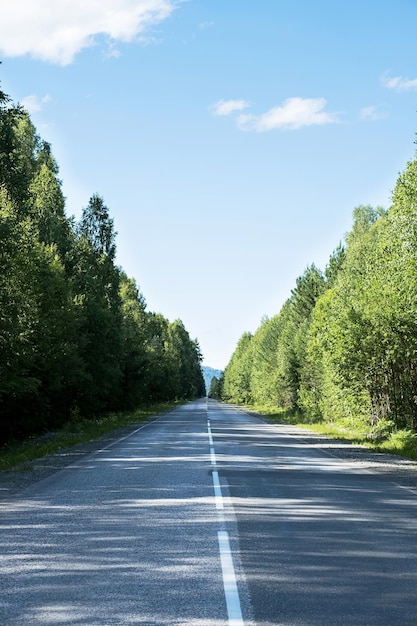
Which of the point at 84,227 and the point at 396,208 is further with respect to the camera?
the point at 84,227

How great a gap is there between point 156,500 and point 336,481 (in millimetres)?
4412

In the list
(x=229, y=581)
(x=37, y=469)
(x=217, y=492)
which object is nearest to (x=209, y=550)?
(x=229, y=581)

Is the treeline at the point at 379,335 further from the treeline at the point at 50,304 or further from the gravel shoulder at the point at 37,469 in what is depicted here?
the treeline at the point at 50,304

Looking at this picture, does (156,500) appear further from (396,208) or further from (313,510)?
(396,208)

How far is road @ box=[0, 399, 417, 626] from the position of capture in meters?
5.42

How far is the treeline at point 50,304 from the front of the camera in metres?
22.8

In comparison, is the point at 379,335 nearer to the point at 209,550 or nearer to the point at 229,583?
the point at 209,550

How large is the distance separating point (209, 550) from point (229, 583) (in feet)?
4.28

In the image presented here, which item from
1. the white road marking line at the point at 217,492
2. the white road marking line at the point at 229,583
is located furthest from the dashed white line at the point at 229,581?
the white road marking line at the point at 217,492

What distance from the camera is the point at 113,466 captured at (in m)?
16.3

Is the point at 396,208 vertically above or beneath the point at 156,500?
above

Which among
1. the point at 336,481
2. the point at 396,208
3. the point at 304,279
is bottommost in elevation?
the point at 336,481

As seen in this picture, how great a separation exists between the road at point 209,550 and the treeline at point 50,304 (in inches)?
387

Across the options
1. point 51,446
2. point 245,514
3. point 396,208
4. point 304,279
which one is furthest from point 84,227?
point 245,514
